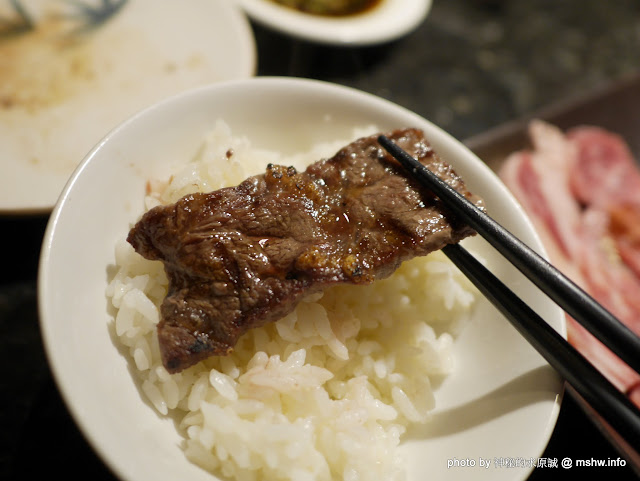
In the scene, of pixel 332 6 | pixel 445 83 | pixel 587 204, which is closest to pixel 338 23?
pixel 332 6

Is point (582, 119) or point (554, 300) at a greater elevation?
point (554, 300)

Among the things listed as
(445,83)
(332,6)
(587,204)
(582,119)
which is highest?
(332,6)

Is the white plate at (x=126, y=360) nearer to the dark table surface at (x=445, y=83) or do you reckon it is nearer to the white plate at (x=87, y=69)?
the dark table surface at (x=445, y=83)

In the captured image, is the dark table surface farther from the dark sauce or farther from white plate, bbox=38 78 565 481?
white plate, bbox=38 78 565 481

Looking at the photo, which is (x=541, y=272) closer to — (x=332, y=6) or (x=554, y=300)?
(x=554, y=300)

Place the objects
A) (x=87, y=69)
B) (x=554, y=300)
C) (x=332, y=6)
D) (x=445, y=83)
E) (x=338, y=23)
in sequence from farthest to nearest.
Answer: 1. (x=445, y=83)
2. (x=332, y=6)
3. (x=338, y=23)
4. (x=87, y=69)
5. (x=554, y=300)

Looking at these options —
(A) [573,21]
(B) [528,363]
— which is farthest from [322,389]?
(A) [573,21]

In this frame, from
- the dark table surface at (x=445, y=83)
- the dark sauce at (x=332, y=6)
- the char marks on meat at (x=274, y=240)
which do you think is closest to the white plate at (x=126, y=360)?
the char marks on meat at (x=274, y=240)

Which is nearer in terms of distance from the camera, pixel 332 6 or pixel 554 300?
pixel 554 300
